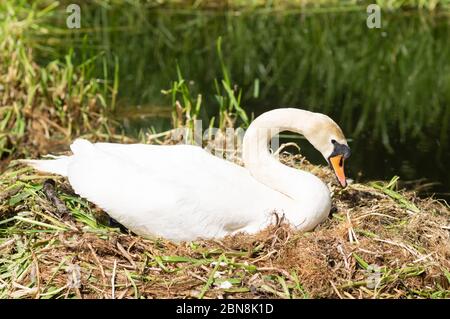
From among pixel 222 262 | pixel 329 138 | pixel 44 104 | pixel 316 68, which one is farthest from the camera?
pixel 316 68

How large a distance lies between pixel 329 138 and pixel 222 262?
1208mm

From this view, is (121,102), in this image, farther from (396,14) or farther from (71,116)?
(396,14)

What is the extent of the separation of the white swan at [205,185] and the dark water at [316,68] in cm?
272

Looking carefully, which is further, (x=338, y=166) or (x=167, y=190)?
(x=338, y=166)

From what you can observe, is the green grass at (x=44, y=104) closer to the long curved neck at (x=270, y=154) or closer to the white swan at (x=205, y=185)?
the white swan at (x=205, y=185)

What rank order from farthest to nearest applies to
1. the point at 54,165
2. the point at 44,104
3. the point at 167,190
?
the point at 44,104 < the point at 54,165 < the point at 167,190

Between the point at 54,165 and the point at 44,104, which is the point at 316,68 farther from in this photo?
the point at 54,165

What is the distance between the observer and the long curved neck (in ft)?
21.5

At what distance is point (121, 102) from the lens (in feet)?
37.8

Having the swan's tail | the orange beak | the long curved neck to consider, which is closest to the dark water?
the orange beak

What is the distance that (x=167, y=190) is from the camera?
6.36m

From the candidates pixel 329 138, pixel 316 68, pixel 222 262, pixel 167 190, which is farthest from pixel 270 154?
pixel 316 68

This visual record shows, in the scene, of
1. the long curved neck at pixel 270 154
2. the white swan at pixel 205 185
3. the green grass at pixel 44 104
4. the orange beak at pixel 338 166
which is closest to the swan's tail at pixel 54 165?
the white swan at pixel 205 185

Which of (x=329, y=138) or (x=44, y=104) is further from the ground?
(x=329, y=138)
